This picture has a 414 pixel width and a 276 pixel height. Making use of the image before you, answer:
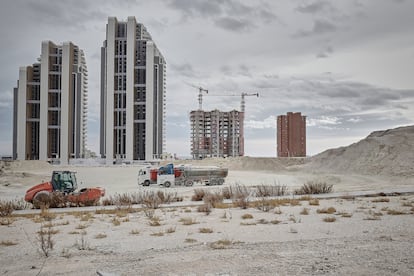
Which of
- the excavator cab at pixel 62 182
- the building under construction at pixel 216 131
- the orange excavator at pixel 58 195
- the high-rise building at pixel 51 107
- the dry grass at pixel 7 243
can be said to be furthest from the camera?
the building under construction at pixel 216 131

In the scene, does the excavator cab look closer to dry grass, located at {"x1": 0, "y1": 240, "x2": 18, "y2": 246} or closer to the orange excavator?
the orange excavator

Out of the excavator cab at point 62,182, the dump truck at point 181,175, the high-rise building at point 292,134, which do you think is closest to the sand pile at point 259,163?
the high-rise building at point 292,134

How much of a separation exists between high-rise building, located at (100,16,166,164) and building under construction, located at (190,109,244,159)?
29938 mm

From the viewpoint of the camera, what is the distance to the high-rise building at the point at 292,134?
97.4 metres

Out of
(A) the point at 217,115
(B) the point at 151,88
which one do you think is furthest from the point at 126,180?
(A) the point at 217,115

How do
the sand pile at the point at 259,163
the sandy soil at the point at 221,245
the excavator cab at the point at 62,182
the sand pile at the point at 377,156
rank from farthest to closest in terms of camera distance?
1. the sand pile at the point at 259,163
2. the sand pile at the point at 377,156
3. the excavator cab at the point at 62,182
4. the sandy soil at the point at 221,245

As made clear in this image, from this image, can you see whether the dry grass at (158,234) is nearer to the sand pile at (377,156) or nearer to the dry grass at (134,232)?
the dry grass at (134,232)

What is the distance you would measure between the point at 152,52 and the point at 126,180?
110 feet

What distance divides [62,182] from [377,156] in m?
42.3

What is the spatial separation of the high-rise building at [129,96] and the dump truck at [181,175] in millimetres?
33242

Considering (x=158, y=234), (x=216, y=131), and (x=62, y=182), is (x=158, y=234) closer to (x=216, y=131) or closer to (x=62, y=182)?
(x=62, y=182)

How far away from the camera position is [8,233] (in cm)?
1202

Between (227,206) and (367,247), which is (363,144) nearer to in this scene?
(227,206)

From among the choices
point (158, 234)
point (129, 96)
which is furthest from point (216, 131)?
point (158, 234)
